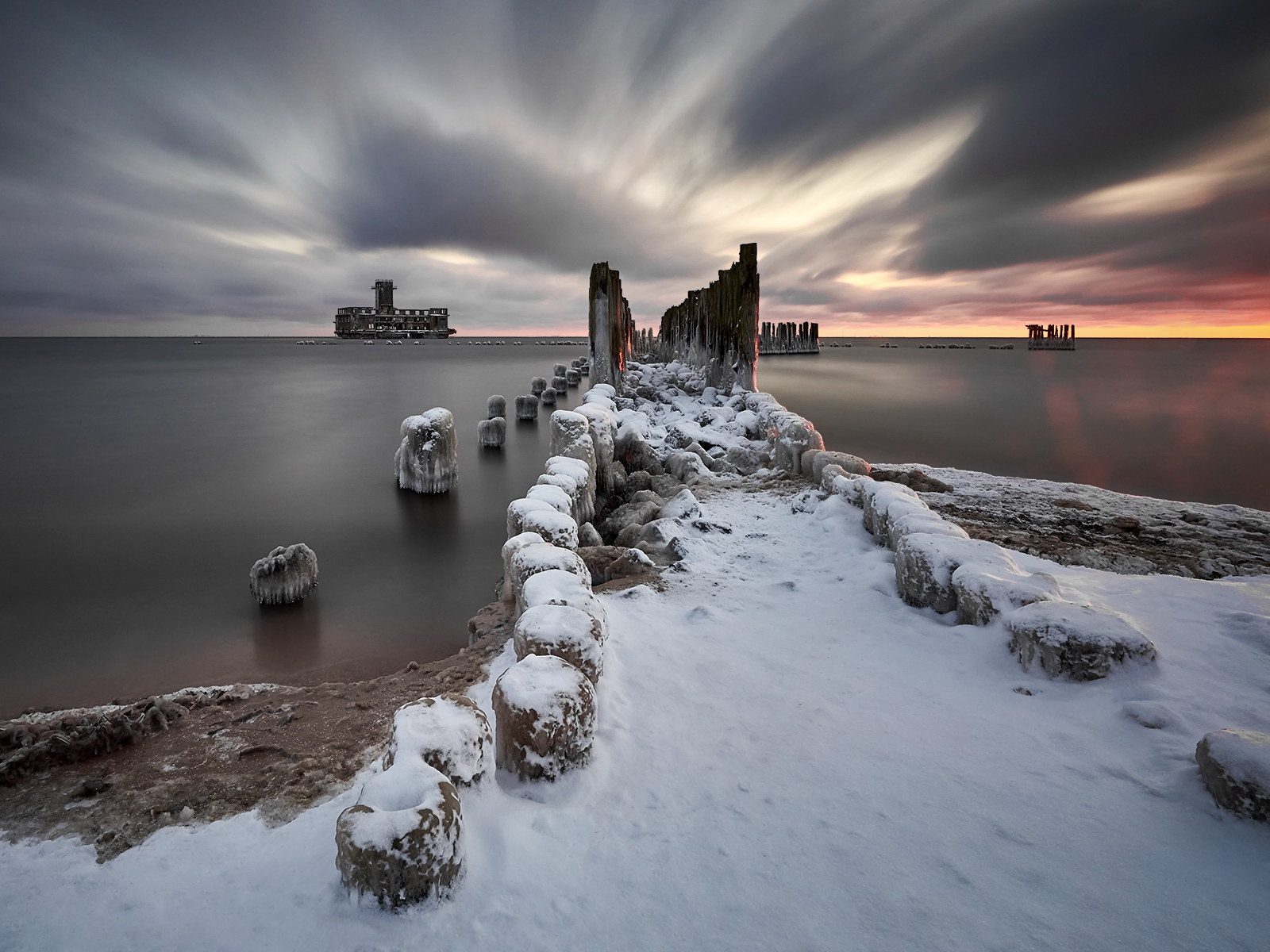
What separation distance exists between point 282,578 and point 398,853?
13.2ft

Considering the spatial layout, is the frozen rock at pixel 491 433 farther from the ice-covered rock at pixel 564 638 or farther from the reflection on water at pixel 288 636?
the ice-covered rock at pixel 564 638

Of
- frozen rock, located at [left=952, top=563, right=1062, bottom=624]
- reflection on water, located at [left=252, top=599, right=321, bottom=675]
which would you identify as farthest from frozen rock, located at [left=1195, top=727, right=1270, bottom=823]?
reflection on water, located at [left=252, top=599, right=321, bottom=675]

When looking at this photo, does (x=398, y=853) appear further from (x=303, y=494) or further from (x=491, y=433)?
(x=491, y=433)

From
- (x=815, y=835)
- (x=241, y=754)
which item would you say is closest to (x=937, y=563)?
(x=815, y=835)

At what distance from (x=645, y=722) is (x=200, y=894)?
5.29ft

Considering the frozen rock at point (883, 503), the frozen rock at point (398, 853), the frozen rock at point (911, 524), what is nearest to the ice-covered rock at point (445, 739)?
the frozen rock at point (398, 853)

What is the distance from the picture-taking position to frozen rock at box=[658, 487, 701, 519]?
17.4ft

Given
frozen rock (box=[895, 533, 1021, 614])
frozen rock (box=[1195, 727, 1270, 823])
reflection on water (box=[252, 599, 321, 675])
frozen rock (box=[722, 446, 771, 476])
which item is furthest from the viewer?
frozen rock (box=[722, 446, 771, 476])

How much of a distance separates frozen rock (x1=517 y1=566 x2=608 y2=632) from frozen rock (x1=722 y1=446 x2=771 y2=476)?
4.75 m

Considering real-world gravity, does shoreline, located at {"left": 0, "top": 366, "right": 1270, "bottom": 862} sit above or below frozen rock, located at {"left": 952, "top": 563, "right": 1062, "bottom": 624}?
below

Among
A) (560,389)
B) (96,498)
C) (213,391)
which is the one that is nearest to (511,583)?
(96,498)

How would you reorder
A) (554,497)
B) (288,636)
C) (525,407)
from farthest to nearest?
1. (525,407)
2. (554,497)
3. (288,636)

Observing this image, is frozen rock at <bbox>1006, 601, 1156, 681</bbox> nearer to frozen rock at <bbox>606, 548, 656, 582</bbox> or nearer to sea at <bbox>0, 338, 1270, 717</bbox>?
frozen rock at <bbox>606, 548, 656, 582</bbox>

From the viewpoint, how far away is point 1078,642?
98.0 inches
